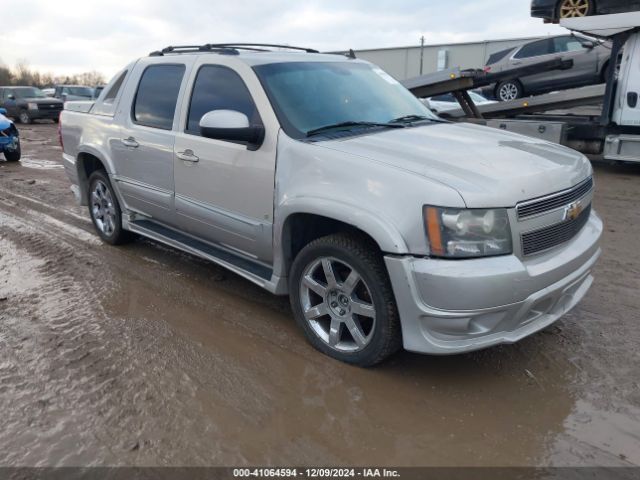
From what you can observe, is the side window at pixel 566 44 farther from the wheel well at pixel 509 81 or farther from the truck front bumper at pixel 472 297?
the truck front bumper at pixel 472 297

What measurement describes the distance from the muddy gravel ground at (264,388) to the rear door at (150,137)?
752 mm

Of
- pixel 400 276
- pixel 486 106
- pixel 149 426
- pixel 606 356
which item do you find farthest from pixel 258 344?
pixel 486 106

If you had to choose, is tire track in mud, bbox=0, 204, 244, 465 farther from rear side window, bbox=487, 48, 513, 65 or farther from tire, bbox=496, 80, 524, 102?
rear side window, bbox=487, 48, 513, 65

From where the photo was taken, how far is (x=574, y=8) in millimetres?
11266

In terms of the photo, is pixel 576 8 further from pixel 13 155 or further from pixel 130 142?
pixel 13 155

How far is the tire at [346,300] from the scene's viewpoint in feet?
9.75

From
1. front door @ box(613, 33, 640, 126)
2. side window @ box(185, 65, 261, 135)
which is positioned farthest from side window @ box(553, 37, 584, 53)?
side window @ box(185, 65, 261, 135)

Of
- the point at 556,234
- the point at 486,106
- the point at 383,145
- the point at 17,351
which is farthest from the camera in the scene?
the point at 486,106

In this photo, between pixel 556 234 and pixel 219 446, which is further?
pixel 556 234

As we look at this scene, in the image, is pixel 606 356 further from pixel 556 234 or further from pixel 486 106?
pixel 486 106

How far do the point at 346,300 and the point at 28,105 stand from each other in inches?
977

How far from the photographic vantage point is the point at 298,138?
339 cm

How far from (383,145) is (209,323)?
179 cm

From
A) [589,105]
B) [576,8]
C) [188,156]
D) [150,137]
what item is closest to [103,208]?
[150,137]
